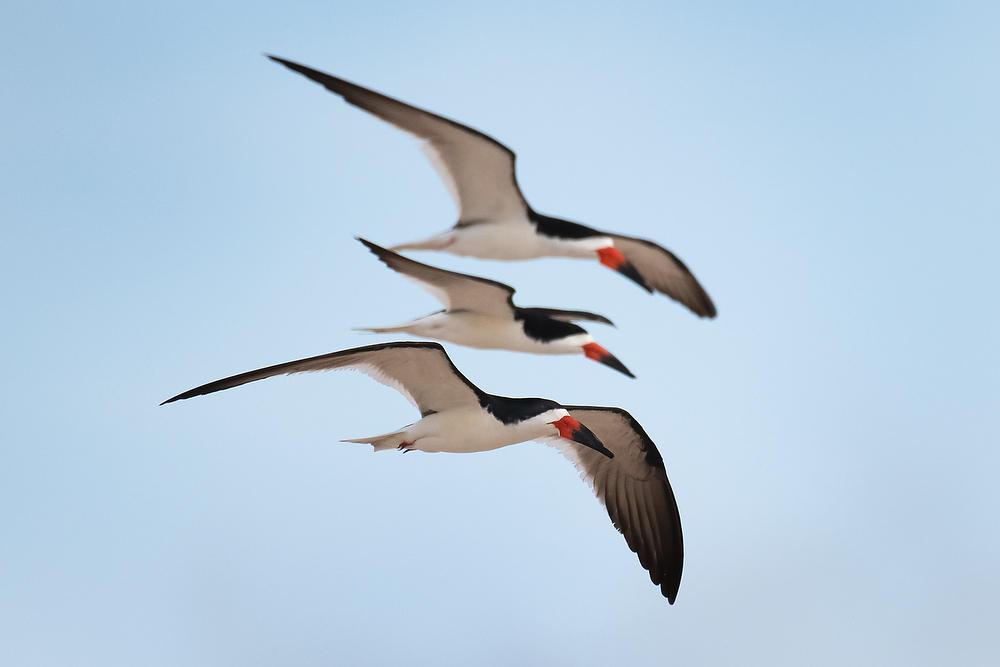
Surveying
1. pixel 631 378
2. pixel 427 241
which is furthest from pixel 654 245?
pixel 427 241

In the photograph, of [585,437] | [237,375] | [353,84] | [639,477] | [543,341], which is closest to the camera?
[237,375]

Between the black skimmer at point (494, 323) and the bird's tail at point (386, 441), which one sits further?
the black skimmer at point (494, 323)

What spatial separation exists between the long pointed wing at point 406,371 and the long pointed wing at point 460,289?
0.78 meters

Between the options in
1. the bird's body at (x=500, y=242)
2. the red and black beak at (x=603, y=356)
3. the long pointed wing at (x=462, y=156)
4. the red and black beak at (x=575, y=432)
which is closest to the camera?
the long pointed wing at (x=462, y=156)

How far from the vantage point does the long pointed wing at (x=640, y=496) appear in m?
14.2

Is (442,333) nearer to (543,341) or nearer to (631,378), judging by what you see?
(543,341)

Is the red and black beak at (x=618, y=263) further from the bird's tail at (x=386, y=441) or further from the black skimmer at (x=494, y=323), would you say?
the bird's tail at (x=386, y=441)

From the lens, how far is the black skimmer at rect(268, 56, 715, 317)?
41.5ft

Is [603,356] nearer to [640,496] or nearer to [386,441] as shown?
[640,496]

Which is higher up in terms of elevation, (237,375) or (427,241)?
(427,241)

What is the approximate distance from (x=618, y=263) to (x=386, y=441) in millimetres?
3316

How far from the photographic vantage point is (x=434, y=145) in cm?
1296

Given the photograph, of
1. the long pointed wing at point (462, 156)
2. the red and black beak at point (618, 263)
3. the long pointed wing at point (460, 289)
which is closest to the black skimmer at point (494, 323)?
the long pointed wing at point (460, 289)

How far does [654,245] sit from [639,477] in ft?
8.94
